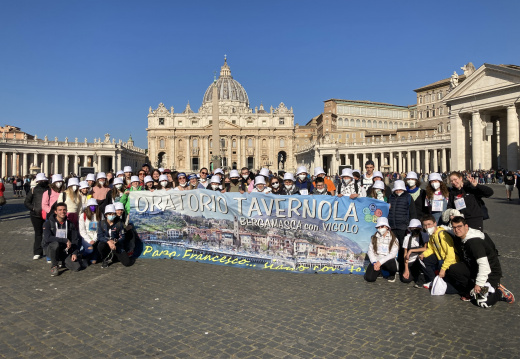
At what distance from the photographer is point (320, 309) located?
528cm

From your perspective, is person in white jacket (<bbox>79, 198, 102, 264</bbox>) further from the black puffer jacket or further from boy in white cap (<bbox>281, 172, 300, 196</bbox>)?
boy in white cap (<bbox>281, 172, 300, 196</bbox>)

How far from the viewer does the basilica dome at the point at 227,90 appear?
114519 mm

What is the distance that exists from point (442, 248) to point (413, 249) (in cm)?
58

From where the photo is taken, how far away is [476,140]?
34875 mm

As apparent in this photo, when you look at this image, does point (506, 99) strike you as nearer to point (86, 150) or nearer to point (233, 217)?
point (233, 217)

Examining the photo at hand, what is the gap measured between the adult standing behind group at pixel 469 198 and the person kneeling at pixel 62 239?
6.81 meters

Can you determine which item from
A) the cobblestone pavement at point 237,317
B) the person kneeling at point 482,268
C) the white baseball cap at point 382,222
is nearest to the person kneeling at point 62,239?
the cobblestone pavement at point 237,317

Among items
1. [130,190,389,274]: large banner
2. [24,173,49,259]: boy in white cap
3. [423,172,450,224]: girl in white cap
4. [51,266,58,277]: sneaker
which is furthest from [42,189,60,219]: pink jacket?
[423,172,450,224]: girl in white cap

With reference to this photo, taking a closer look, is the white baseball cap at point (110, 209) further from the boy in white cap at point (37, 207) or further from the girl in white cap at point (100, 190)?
the boy in white cap at point (37, 207)

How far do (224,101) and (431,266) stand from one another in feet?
359

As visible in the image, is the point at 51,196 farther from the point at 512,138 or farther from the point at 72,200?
the point at 512,138

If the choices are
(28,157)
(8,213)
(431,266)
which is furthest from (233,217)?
(28,157)

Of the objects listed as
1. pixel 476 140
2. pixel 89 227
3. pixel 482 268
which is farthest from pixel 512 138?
pixel 89 227

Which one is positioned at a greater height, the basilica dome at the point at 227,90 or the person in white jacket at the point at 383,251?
the basilica dome at the point at 227,90
